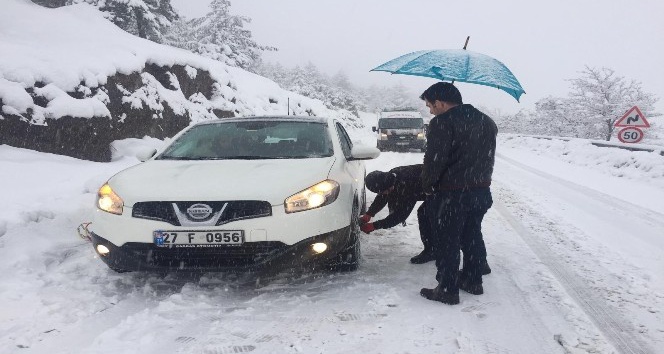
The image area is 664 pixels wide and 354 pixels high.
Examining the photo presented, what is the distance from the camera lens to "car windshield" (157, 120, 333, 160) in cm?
439

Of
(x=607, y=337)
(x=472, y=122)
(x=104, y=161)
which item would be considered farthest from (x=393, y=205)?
(x=104, y=161)

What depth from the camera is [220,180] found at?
3.47 metres

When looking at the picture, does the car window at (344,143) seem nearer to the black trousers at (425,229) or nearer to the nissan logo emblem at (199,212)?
the black trousers at (425,229)

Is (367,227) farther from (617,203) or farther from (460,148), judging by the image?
(617,203)

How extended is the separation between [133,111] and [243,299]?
7.54 meters

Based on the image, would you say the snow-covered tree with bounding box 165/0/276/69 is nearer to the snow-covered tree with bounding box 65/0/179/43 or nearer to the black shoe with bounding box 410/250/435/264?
the snow-covered tree with bounding box 65/0/179/43

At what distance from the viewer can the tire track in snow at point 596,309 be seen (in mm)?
2836

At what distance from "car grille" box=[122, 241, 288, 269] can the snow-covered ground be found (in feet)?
1.13

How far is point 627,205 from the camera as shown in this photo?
783cm

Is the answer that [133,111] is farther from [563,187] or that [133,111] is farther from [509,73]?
[563,187]

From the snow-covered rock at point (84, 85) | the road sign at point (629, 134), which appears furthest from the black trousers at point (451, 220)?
the road sign at point (629, 134)

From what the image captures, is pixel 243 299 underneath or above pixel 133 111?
underneath

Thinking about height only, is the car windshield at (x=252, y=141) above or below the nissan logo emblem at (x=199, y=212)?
above

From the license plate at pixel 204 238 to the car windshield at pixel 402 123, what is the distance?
16775 mm
